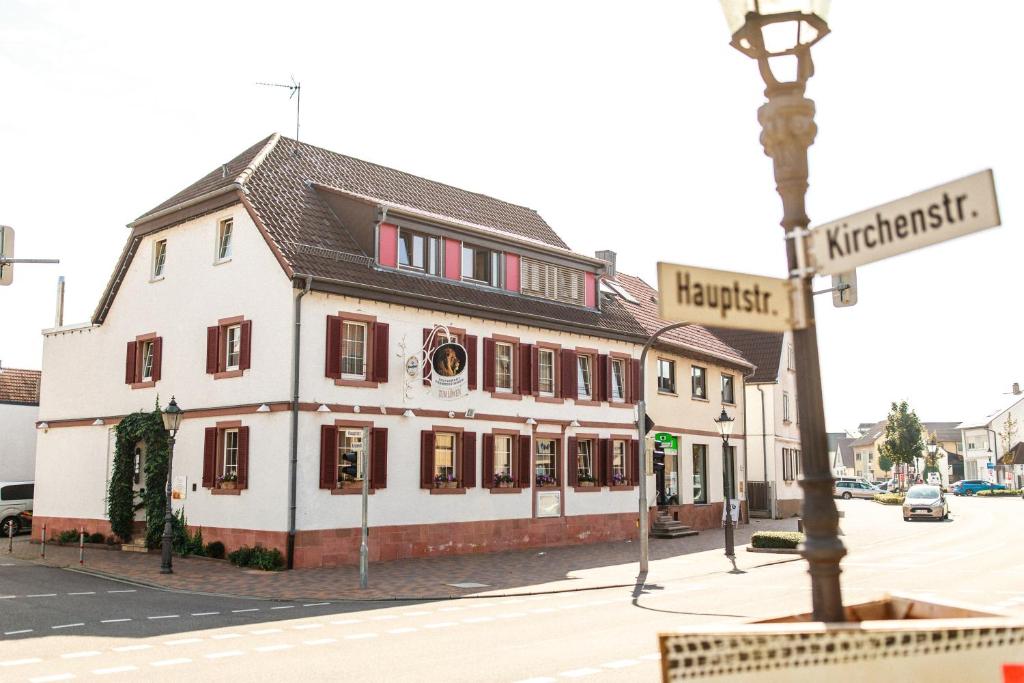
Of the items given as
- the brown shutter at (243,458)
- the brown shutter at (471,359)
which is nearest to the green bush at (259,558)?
the brown shutter at (243,458)

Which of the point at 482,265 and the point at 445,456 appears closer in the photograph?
the point at 445,456

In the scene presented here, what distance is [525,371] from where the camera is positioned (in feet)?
93.0

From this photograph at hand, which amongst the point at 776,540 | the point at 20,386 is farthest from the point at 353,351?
the point at 20,386

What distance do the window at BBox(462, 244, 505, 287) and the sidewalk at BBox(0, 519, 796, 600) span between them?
26.2ft

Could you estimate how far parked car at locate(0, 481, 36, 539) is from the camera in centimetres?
3356

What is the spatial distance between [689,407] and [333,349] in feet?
57.0

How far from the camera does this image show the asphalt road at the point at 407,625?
10.3m

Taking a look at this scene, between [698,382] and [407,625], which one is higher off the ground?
[698,382]

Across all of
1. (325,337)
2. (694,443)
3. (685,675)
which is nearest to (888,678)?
(685,675)

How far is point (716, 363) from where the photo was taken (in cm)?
3862

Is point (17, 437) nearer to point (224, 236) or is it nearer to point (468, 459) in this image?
point (224, 236)

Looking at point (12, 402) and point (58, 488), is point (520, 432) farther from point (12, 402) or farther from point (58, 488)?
point (12, 402)

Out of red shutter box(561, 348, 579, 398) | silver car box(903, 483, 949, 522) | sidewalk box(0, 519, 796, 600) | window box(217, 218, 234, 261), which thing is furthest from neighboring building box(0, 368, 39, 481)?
silver car box(903, 483, 949, 522)

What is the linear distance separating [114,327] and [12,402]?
1508 centimetres
